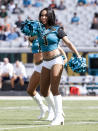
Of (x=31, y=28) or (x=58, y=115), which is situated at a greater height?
(x=31, y=28)

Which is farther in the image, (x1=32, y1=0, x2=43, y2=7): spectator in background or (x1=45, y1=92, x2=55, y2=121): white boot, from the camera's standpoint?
(x1=32, y1=0, x2=43, y2=7): spectator in background

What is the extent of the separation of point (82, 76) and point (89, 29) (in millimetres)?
4536

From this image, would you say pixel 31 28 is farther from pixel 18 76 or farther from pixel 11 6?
pixel 11 6

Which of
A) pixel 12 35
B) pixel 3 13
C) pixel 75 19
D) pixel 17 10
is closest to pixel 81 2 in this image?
pixel 75 19

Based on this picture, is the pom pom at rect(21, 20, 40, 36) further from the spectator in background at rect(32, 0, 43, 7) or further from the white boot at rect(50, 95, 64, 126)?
the spectator in background at rect(32, 0, 43, 7)

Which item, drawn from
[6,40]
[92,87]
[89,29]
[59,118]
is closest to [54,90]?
[59,118]

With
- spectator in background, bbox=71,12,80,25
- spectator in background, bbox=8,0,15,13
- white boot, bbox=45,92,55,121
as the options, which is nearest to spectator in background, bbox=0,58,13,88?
spectator in background, bbox=71,12,80,25

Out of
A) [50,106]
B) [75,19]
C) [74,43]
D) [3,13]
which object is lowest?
[74,43]

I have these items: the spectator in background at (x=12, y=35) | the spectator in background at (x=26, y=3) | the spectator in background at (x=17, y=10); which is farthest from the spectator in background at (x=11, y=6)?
the spectator in background at (x=12, y=35)

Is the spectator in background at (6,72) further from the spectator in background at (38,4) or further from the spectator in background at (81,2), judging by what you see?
the spectator in background at (81,2)

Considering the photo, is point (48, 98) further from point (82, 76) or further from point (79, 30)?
point (79, 30)

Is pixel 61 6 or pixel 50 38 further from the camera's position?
pixel 61 6

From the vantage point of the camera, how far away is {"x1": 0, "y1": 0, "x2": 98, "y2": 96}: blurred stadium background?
2142 centimetres

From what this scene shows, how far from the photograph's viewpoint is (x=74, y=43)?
25.0 meters
